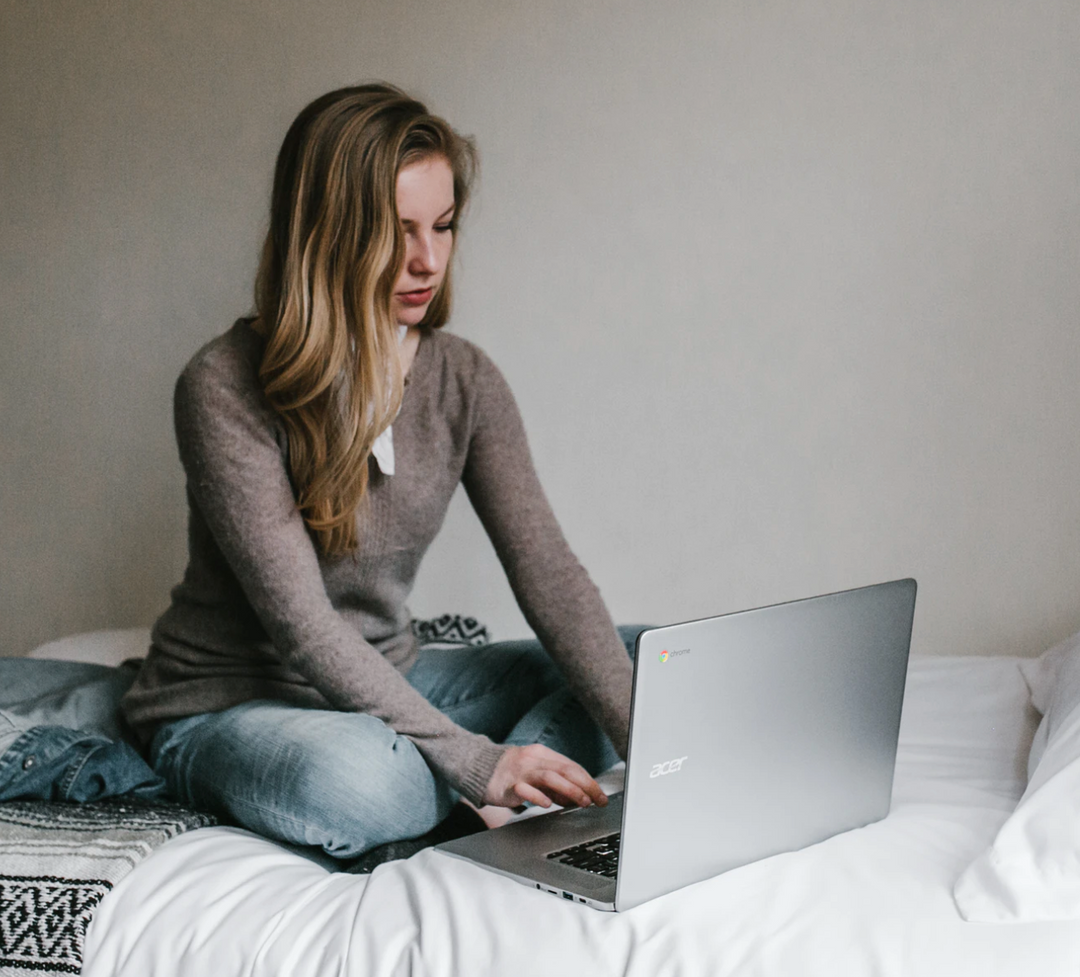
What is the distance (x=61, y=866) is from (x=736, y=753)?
0.56 meters

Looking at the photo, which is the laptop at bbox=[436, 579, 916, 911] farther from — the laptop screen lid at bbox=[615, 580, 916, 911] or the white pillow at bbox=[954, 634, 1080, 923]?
the white pillow at bbox=[954, 634, 1080, 923]

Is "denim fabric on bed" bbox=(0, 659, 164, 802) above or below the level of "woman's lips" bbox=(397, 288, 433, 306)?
below

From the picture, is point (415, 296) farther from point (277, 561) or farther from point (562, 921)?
point (562, 921)

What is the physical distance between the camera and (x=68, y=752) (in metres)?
1.16

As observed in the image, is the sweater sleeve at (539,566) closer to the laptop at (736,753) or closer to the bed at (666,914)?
the laptop at (736,753)

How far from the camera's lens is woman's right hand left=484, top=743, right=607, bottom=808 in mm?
1044

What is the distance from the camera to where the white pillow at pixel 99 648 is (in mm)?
1692

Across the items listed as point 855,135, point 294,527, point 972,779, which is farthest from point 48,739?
point 855,135

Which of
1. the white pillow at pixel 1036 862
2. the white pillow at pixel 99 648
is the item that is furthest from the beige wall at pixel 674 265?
the white pillow at pixel 1036 862

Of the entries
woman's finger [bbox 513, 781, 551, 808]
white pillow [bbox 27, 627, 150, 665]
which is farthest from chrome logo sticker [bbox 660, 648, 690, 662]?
white pillow [bbox 27, 627, 150, 665]

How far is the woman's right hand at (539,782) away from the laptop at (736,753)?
0.02 meters

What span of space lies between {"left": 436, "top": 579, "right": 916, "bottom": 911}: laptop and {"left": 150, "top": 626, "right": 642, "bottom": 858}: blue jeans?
0.37 feet

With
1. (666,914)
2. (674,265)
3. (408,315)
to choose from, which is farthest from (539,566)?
(674,265)

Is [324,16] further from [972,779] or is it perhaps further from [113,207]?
[972,779]
